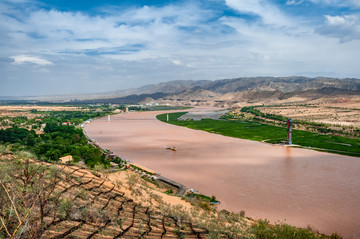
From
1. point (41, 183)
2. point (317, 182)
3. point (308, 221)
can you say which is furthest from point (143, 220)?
point (317, 182)

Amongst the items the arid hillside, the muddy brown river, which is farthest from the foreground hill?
the muddy brown river

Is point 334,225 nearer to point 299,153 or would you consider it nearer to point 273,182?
point 273,182

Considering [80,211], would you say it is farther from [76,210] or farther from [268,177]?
[268,177]

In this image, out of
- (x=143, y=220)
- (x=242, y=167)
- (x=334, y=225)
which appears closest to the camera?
(x=143, y=220)

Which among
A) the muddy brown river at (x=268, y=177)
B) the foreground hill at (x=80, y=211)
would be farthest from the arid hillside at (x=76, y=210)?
the muddy brown river at (x=268, y=177)

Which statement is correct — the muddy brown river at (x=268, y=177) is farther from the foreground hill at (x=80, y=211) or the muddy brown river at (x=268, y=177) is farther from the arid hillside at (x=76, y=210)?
the arid hillside at (x=76, y=210)

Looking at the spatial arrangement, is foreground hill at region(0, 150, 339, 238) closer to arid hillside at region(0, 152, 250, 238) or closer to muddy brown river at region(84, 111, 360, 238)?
arid hillside at region(0, 152, 250, 238)

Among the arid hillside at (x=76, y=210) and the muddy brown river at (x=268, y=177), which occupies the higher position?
the arid hillside at (x=76, y=210)

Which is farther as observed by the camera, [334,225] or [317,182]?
[317,182]

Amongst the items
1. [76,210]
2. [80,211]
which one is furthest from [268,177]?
[76,210]
